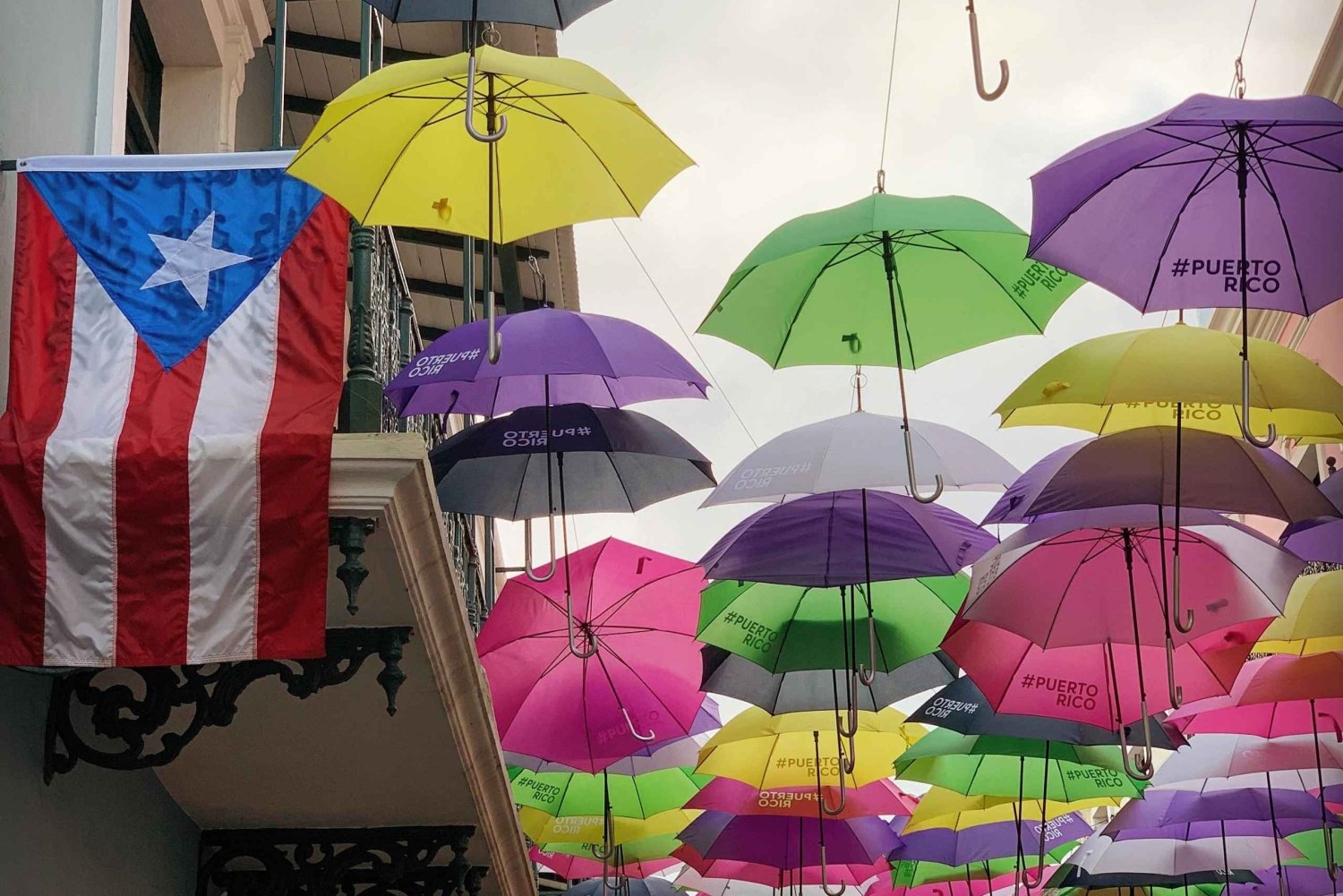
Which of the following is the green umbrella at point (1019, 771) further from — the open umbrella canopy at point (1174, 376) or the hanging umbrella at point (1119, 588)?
the open umbrella canopy at point (1174, 376)

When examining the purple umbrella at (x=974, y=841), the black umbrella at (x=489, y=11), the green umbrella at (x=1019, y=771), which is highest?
the black umbrella at (x=489, y=11)

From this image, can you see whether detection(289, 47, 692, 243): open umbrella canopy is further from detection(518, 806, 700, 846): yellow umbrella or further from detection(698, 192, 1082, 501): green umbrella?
detection(518, 806, 700, 846): yellow umbrella

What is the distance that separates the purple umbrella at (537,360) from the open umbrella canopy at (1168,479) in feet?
Result: 5.21

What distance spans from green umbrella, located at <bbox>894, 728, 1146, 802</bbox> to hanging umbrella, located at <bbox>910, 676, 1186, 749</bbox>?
678mm

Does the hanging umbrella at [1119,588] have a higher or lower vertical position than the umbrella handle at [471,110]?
lower

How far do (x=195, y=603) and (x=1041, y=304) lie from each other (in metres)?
4.35

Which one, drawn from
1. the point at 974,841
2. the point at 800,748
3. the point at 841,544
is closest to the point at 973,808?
the point at 974,841

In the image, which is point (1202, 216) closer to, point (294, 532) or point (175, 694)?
point (294, 532)

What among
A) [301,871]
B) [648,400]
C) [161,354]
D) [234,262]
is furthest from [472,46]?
[301,871]

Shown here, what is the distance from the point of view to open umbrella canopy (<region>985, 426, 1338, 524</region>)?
6727 mm

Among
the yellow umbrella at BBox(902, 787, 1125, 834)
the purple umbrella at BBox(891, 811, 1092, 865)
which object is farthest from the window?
the purple umbrella at BBox(891, 811, 1092, 865)

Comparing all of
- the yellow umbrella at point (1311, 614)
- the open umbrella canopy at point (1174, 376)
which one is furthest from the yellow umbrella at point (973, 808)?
the open umbrella canopy at point (1174, 376)

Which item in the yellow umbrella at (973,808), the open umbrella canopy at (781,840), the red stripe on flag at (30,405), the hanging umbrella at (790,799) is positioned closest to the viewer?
the red stripe on flag at (30,405)

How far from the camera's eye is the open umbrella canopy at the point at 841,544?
8094 millimetres
